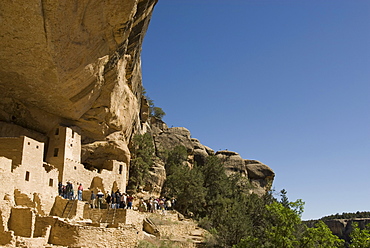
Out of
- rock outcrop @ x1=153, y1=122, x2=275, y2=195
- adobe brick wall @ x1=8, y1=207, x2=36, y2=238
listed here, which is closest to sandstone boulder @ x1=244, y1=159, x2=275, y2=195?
rock outcrop @ x1=153, y1=122, x2=275, y2=195

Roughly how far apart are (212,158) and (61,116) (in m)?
18.9

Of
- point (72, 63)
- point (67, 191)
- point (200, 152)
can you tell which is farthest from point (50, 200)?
point (200, 152)

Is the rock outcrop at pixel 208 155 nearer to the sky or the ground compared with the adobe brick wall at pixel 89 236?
nearer to the sky

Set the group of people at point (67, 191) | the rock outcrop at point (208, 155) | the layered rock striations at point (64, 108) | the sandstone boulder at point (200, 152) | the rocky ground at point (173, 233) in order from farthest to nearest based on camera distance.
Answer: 1. the sandstone boulder at point (200, 152)
2. the rock outcrop at point (208, 155)
3. the rocky ground at point (173, 233)
4. the group of people at point (67, 191)
5. the layered rock striations at point (64, 108)

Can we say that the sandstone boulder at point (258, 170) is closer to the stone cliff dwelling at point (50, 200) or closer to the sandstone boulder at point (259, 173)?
the sandstone boulder at point (259, 173)

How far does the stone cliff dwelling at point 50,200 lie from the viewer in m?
16.0

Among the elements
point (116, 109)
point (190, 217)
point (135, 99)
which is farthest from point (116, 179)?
point (190, 217)

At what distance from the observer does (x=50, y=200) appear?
63.4 ft

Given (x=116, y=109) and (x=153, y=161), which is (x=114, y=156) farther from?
(x=153, y=161)

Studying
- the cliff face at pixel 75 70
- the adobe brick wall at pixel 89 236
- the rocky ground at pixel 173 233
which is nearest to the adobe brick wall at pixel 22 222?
the adobe brick wall at pixel 89 236

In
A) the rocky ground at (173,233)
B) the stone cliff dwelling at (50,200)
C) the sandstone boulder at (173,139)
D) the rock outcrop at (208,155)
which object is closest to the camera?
the stone cliff dwelling at (50,200)

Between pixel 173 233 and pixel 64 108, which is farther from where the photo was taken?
pixel 173 233

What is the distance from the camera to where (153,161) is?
35281 mm

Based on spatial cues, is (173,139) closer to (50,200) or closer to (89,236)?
(50,200)
